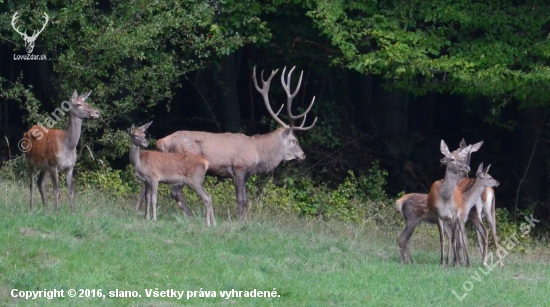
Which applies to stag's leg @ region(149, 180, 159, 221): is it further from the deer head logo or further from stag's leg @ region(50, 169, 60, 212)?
the deer head logo

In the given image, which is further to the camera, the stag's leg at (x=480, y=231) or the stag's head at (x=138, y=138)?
the stag's head at (x=138, y=138)

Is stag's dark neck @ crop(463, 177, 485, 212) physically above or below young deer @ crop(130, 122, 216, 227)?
below

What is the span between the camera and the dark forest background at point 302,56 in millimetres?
14180

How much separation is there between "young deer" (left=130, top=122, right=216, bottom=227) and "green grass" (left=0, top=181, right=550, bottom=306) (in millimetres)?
340

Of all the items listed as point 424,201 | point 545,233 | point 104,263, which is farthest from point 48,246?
point 545,233

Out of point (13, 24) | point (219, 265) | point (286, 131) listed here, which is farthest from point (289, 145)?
point (219, 265)

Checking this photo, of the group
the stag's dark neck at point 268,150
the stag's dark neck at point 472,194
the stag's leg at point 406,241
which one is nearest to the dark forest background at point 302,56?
the stag's dark neck at point 268,150

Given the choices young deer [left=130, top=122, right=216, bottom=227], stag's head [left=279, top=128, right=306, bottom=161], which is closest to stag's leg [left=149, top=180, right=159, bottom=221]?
young deer [left=130, top=122, right=216, bottom=227]

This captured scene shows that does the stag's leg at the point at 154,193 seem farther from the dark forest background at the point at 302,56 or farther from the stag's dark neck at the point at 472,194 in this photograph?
the stag's dark neck at the point at 472,194

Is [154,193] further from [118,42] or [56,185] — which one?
[118,42]

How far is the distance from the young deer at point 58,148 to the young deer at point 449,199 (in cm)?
449

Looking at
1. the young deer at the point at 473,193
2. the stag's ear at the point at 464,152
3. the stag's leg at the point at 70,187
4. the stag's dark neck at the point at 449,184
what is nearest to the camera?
the stag's dark neck at the point at 449,184

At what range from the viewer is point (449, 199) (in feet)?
38.1

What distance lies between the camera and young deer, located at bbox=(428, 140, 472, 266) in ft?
37.9
